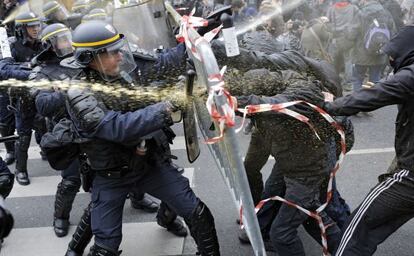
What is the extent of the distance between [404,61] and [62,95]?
107 inches

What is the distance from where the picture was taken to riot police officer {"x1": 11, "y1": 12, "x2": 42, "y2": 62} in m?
5.61

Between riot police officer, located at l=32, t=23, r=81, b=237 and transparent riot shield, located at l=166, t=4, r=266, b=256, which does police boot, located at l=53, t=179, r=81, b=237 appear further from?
transparent riot shield, located at l=166, t=4, r=266, b=256

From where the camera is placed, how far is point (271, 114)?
3053 mm

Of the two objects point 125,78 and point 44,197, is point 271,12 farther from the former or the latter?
point 44,197

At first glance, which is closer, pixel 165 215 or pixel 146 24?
pixel 165 215

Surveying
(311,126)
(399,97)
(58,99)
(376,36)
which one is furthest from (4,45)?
(376,36)

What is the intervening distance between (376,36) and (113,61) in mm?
5215

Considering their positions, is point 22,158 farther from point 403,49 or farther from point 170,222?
point 403,49

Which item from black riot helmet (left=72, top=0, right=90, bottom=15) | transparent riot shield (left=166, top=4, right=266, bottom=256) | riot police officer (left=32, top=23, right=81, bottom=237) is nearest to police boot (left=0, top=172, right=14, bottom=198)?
riot police officer (left=32, top=23, right=81, bottom=237)

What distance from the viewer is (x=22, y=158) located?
18.0ft

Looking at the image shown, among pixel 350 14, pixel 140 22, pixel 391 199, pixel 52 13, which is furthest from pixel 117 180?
pixel 350 14

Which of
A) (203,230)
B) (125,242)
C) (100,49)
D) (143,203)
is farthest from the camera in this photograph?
(143,203)

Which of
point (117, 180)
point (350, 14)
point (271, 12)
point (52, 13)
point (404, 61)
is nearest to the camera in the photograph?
point (404, 61)

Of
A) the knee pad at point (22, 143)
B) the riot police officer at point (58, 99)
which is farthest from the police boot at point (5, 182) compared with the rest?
the knee pad at point (22, 143)
